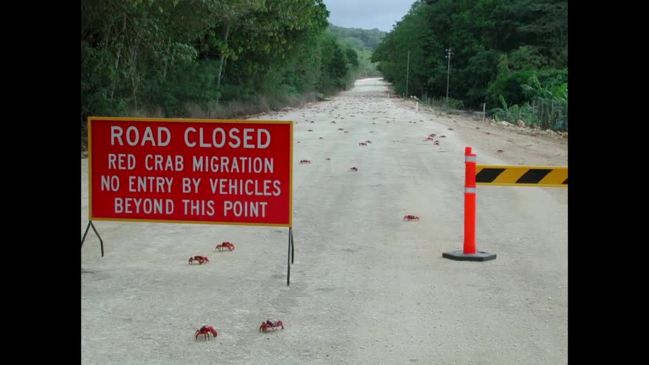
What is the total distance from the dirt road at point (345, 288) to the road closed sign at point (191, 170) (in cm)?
58

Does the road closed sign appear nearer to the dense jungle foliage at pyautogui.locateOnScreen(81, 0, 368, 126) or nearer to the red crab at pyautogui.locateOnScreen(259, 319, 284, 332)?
the red crab at pyautogui.locateOnScreen(259, 319, 284, 332)

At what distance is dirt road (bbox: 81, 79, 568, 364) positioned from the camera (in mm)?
5719

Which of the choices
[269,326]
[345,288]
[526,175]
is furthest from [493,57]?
[269,326]

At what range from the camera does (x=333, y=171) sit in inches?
664

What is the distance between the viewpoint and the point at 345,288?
292 inches

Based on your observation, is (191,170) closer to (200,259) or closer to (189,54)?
(200,259)

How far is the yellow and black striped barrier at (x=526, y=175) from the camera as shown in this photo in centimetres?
805

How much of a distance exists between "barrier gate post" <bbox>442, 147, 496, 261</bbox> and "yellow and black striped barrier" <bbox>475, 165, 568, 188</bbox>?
275mm

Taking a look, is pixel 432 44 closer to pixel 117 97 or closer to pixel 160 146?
pixel 117 97

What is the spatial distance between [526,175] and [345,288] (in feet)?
6.88

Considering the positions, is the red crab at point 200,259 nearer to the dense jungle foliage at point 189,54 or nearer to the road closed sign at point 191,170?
the road closed sign at point 191,170

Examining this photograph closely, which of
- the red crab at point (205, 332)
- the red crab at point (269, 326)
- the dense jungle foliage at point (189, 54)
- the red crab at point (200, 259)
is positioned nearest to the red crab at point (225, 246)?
the red crab at point (200, 259)
